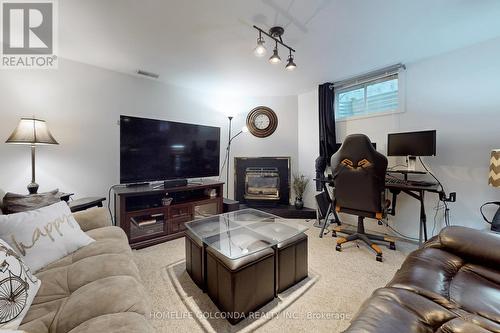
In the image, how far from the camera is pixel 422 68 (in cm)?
251

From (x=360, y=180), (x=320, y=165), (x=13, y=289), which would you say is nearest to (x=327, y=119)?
(x=320, y=165)

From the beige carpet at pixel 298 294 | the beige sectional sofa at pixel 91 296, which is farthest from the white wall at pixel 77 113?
the beige sectional sofa at pixel 91 296

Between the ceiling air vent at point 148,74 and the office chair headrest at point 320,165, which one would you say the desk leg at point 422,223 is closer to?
the office chair headrest at point 320,165

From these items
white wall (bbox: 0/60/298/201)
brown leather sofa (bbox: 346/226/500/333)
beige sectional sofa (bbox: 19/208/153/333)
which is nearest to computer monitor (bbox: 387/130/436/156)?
brown leather sofa (bbox: 346/226/500/333)

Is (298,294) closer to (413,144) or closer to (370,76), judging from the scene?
(413,144)

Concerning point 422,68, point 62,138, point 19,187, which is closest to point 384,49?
point 422,68

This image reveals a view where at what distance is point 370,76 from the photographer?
2895 mm

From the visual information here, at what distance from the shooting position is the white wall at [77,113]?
2.14 meters

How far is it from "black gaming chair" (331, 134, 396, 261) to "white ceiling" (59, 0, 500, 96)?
3.47 feet

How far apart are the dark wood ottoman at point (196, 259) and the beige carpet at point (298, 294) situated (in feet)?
0.22

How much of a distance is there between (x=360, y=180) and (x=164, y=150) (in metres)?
2.51

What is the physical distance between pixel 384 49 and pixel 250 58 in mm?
1540

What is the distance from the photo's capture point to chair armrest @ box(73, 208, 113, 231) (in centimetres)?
164

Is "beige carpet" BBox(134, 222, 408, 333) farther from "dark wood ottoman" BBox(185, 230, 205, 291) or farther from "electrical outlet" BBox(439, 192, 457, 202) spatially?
"electrical outlet" BBox(439, 192, 457, 202)
